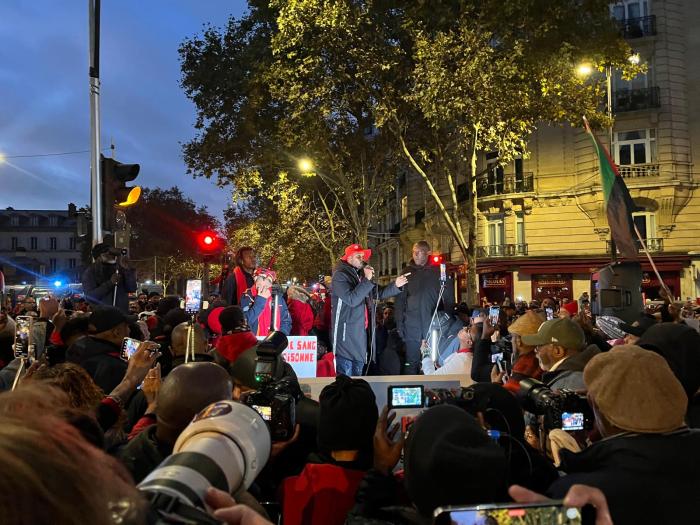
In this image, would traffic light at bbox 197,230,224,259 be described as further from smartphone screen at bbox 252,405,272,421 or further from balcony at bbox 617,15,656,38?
balcony at bbox 617,15,656,38

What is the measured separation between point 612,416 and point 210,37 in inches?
874

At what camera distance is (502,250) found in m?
30.2

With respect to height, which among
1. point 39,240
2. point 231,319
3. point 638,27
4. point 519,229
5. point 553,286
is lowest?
point 231,319

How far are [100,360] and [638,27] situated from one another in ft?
91.4

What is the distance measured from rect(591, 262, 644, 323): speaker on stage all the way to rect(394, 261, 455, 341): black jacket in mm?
1994

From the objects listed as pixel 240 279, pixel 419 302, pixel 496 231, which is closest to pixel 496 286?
pixel 496 231

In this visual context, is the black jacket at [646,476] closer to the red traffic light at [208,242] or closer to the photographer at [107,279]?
the photographer at [107,279]

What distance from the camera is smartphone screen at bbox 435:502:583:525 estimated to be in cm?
115

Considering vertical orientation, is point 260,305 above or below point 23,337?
above

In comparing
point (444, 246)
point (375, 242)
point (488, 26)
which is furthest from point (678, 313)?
point (375, 242)

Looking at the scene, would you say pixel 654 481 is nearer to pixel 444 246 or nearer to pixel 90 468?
pixel 90 468

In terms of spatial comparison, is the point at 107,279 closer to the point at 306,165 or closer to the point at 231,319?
the point at 231,319

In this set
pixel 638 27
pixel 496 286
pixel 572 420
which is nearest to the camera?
pixel 572 420

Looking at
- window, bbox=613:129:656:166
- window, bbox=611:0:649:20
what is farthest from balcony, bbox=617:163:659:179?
window, bbox=611:0:649:20
